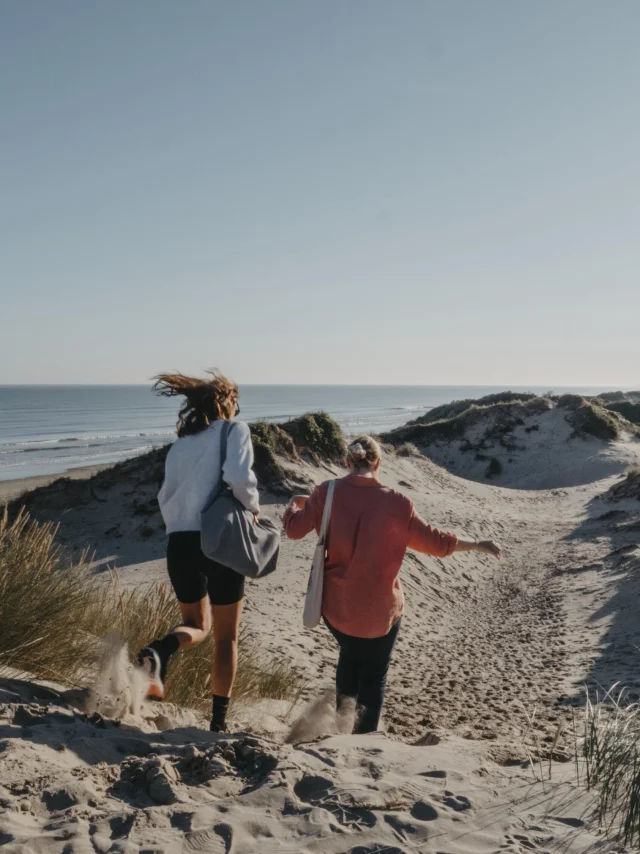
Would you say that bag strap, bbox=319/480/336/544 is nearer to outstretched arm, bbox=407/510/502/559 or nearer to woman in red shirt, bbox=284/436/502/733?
woman in red shirt, bbox=284/436/502/733

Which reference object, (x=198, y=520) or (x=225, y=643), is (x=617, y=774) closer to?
(x=225, y=643)

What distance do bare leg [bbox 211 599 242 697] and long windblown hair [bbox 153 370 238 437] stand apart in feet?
3.34

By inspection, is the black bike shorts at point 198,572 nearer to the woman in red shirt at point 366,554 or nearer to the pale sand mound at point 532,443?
the woman in red shirt at point 366,554

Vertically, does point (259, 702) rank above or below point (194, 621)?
below

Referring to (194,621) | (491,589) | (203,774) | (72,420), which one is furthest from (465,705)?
(72,420)

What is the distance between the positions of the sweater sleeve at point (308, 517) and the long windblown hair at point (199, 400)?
0.70m

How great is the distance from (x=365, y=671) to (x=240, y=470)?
4.73 feet

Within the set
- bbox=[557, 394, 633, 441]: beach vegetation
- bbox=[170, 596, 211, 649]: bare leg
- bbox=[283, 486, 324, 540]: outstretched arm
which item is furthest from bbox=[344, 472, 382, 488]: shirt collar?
bbox=[557, 394, 633, 441]: beach vegetation

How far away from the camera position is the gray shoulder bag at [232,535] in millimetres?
3643

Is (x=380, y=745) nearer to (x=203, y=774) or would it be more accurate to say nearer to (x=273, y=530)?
(x=203, y=774)

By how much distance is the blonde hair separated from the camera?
4.04 m

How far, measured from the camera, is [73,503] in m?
13.2

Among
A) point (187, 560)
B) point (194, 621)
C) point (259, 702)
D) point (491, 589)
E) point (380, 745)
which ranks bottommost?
point (491, 589)

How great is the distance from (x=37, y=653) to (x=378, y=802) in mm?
2464
